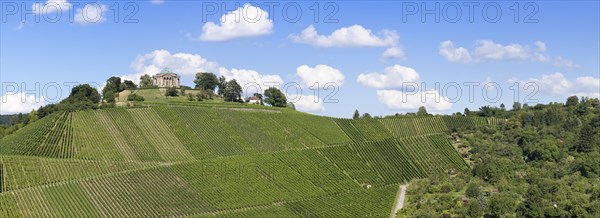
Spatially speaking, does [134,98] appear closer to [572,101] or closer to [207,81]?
[207,81]

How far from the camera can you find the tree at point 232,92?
187375 mm

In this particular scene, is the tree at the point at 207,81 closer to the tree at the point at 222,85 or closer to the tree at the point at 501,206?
the tree at the point at 222,85

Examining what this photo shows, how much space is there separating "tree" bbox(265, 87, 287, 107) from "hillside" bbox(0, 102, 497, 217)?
33.4m

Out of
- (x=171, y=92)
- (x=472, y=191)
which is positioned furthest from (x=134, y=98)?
(x=472, y=191)

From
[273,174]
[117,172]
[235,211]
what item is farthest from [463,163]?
[117,172]

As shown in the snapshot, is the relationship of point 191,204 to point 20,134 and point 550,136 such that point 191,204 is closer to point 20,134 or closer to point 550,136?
point 20,134

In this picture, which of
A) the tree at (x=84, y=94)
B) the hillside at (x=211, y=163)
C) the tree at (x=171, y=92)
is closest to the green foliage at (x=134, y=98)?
the tree at (x=84, y=94)

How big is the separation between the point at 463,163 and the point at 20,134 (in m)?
75.4

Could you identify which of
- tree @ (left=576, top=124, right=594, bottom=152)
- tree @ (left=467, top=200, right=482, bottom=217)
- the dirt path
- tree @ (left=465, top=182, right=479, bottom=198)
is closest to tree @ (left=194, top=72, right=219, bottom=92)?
the dirt path

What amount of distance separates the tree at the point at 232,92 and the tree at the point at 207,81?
28.4ft

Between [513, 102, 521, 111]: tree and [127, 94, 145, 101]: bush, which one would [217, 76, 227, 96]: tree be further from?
[513, 102, 521, 111]: tree

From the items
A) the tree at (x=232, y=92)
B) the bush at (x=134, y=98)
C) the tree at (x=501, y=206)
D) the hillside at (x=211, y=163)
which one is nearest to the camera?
the tree at (x=501, y=206)

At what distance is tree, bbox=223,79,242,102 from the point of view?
187375 millimetres

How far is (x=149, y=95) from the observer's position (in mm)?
176500
